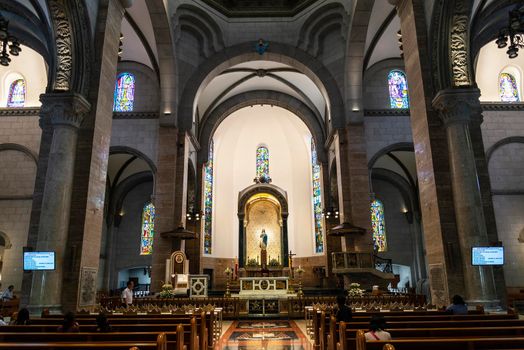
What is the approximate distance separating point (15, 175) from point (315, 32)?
16.0 m

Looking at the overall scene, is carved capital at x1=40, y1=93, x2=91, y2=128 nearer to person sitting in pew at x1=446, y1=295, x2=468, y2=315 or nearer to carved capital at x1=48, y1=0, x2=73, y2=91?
carved capital at x1=48, y1=0, x2=73, y2=91

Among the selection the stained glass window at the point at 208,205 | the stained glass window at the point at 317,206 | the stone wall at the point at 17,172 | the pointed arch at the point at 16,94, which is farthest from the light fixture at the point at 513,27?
the pointed arch at the point at 16,94

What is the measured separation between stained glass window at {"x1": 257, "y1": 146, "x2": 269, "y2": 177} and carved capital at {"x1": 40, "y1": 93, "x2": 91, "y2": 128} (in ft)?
67.2

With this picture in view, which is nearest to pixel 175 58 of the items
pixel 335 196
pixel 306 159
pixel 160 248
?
pixel 160 248

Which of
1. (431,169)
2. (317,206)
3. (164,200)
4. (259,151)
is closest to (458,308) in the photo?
(431,169)

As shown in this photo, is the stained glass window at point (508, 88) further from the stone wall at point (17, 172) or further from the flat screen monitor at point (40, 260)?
the stone wall at point (17, 172)

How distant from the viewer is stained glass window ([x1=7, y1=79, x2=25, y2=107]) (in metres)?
19.1

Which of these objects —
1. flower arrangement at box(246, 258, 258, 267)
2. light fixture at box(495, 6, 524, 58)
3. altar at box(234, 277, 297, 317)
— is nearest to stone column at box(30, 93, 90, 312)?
altar at box(234, 277, 297, 317)

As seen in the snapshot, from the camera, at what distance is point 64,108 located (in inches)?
372

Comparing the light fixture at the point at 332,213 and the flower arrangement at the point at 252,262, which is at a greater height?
the light fixture at the point at 332,213

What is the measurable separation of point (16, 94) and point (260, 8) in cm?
1279

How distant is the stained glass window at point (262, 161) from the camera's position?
2991 centimetres

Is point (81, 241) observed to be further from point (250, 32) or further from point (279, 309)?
point (250, 32)

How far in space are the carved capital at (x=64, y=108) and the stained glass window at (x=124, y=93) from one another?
33.8 feet
